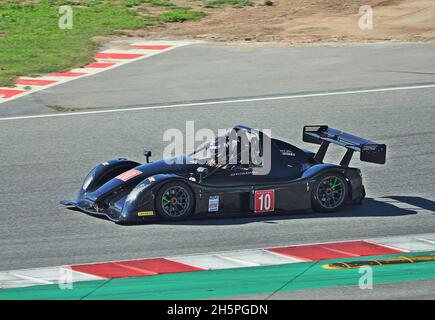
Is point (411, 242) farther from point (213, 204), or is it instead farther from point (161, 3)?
point (161, 3)

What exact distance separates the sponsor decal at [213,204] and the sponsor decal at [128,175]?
1145 mm

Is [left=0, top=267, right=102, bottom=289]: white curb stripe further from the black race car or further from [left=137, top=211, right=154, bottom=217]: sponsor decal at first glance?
the black race car

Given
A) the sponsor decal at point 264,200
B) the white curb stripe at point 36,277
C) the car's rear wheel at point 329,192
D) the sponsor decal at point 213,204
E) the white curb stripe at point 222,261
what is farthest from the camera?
the car's rear wheel at point 329,192

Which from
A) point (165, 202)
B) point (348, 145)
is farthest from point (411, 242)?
point (165, 202)

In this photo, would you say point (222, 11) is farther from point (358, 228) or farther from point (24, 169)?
point (358, 228)

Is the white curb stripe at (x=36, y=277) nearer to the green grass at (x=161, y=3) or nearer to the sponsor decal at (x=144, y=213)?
the sponsor decal at (x=144, y=213)

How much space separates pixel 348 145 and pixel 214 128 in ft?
18.6

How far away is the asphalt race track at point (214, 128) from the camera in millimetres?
14094

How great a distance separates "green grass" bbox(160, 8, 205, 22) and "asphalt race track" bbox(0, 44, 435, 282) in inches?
128

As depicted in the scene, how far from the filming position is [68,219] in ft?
49.2

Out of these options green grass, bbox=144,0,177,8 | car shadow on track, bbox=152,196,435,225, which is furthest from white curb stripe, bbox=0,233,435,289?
green grass, bbox=144,0,177,8

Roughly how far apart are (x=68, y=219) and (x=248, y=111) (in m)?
7.58

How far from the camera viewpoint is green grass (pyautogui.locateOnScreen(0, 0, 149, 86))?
2631 centimetres

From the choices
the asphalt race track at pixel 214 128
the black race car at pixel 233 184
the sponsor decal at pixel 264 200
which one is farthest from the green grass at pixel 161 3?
the sponsor decal at pixel 264 200
